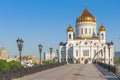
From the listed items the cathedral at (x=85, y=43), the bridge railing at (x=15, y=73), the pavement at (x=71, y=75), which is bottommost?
the pavement at (x=71, y=75)

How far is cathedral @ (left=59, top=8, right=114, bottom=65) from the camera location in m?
140

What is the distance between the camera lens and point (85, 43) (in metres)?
141

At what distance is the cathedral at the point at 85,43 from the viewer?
140 metres

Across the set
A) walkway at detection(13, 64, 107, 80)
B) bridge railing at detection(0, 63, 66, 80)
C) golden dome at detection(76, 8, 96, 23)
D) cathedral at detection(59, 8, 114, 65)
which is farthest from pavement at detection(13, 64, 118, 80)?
golden dome at detection(76, 8, 96, 23)

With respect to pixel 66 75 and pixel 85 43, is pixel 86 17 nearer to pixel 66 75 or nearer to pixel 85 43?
pixel 85 43

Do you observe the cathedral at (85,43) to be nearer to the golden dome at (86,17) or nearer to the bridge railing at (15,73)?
the golden dome at (86,17)

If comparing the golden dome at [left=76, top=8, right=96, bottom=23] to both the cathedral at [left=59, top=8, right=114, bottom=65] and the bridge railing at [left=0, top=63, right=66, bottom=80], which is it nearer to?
the cathedral at [left=59, top=8, right=114, bottom=65]

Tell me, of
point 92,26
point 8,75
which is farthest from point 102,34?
point 8,75

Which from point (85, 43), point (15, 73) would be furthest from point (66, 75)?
point (85, 43)

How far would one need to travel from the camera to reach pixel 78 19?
144125 millimetres

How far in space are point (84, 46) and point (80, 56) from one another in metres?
4.25

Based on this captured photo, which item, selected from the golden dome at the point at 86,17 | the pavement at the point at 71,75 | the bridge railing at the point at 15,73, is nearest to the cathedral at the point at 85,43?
the golden dome at the point at 86,17

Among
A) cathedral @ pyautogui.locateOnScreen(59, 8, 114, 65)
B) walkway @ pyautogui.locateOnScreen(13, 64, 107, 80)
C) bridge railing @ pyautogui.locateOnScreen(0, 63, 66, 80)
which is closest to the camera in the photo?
bridge railing @ pyautogui.locateOnScreen(0, 63, 66, 80)

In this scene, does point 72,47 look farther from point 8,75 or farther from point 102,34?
point 8,75
